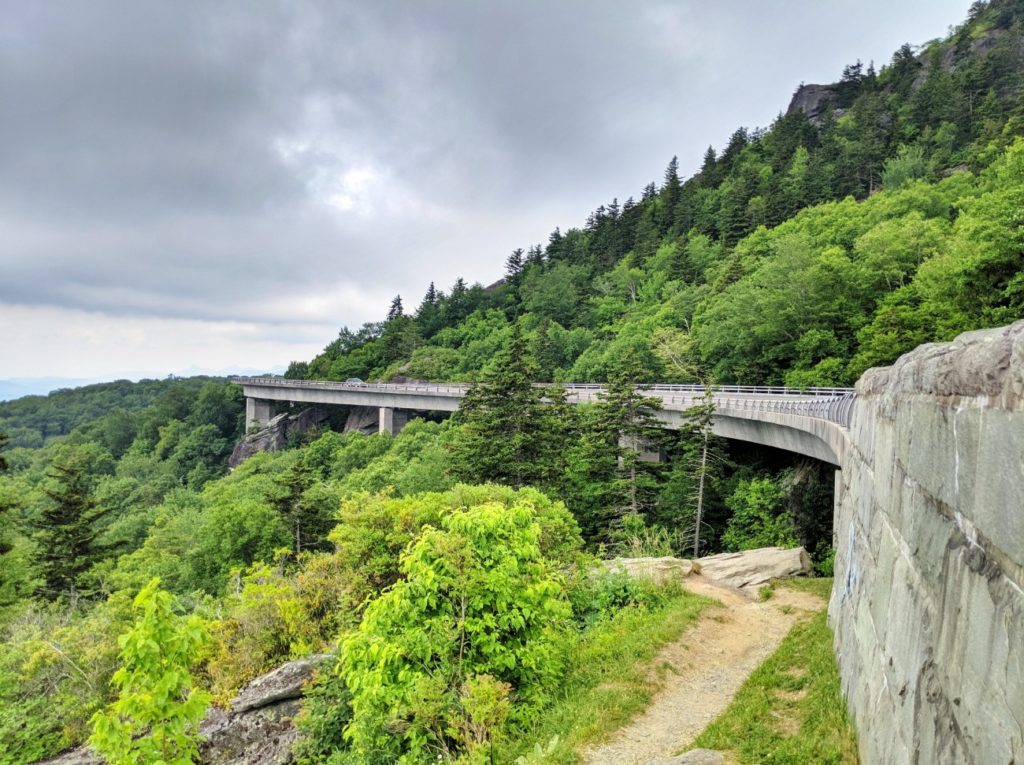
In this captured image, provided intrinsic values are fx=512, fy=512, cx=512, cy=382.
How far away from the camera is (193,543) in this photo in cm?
3203

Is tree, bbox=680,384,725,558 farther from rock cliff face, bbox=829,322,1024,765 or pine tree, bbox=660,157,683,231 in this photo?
pine tree, bbox=660,157,683,231

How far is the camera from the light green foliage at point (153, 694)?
17.5ft

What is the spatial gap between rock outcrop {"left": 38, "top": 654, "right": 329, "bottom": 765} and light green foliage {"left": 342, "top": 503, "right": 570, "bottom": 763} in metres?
4.10

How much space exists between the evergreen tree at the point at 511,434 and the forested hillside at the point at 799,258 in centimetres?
770

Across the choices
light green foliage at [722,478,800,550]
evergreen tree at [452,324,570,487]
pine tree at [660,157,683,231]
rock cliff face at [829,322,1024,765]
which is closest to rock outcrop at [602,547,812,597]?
light green foliage at [722,478,800,550]

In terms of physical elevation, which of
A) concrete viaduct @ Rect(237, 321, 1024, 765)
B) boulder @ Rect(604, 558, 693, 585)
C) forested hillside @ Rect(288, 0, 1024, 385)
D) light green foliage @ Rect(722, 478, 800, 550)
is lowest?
light green foliage @ Rect(722, 478, 800, 550)

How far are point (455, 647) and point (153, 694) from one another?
358cm

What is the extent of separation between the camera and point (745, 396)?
32.1 meters

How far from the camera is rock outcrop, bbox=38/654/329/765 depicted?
10.6 meters

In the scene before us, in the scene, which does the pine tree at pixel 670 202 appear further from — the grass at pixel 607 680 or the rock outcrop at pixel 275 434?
the grass at pixel 607 680

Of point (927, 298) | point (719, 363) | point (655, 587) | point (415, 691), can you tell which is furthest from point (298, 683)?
point (719, 363)

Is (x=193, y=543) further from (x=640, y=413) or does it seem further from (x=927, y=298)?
(x=927, y=298)

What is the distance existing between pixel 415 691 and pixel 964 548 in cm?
633

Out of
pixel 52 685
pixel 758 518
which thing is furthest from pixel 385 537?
pixel 758 518
